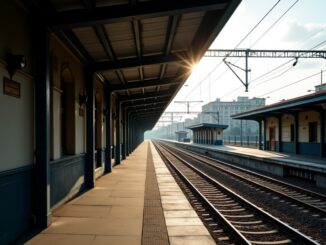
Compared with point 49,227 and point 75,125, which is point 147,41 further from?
point 49,227

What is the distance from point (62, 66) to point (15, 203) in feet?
13.3

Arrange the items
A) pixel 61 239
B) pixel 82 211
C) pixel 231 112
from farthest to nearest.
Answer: pixel 231 112
pixel 82 211
pixel 61 239

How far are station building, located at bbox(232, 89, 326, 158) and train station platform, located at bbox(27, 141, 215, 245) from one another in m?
11.8

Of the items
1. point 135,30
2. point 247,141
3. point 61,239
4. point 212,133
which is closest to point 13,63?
point 61,239

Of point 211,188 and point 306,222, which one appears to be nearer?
point 306,222

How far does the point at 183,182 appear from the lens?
552 inches

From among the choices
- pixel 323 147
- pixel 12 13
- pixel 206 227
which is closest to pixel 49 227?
pixel 206 227

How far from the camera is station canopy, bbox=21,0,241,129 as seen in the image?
6.70 metres

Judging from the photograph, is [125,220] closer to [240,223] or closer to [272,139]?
[240,223]

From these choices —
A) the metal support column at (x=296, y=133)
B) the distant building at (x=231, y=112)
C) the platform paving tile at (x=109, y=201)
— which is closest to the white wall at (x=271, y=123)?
the metal support column at (x=296, y=133)

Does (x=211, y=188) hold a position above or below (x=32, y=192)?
below

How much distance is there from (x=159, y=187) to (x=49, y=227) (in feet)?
19.7

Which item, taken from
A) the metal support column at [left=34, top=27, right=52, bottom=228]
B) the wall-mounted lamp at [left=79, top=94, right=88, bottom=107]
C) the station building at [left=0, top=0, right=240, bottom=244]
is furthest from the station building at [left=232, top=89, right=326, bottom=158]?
the metal support column at [left=34, top=27, right=52, bottom=228]

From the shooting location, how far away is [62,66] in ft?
28.0
